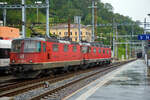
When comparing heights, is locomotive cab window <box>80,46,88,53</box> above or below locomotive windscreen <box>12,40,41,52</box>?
below

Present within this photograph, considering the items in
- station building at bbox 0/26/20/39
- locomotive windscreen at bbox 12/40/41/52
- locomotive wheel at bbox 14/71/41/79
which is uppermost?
station building at bbox 0/26/20/39

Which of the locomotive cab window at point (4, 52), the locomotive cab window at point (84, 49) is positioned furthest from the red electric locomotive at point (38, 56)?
the locomotive cab window at point (84, 49)

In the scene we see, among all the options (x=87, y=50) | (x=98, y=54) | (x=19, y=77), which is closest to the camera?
(x=19, y=77)

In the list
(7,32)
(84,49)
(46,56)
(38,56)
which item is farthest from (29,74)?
(7,32)

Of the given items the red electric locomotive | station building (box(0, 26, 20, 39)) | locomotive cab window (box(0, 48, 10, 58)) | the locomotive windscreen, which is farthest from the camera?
station building (box(0, 26, 20, 39))

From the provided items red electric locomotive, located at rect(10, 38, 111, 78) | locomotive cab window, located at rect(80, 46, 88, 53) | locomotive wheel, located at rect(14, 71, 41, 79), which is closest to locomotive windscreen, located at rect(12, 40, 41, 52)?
red electric locomotive, located at rect(10, 38, 111, 78)

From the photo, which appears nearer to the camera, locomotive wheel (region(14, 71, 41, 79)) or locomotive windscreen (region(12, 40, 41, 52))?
locomotive windscreen (region(12, 40, 41, 52))

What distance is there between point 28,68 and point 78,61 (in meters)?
9.88

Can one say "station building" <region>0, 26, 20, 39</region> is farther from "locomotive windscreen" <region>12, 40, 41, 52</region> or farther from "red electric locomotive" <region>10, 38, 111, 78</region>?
"locomotive windscreen" <region>12, 40, 41, 52</region>

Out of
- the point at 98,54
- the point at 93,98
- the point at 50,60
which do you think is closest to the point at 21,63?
the point at 50,60

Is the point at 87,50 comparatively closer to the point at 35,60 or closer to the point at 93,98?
the point at 35,60

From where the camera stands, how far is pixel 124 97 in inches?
434

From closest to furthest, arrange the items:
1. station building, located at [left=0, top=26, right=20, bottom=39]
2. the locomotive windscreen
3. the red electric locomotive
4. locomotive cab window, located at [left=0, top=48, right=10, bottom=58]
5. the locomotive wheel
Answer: the red electric locomotive → the locomotive windscreen → the locomotive wheel → locomotive cab window, located at [left=0, top=48, right=10, bottom=58] → station building, located at [left=0, top=26, right=20, bottom=39]

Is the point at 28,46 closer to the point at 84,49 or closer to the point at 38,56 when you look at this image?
the point at 38,56
